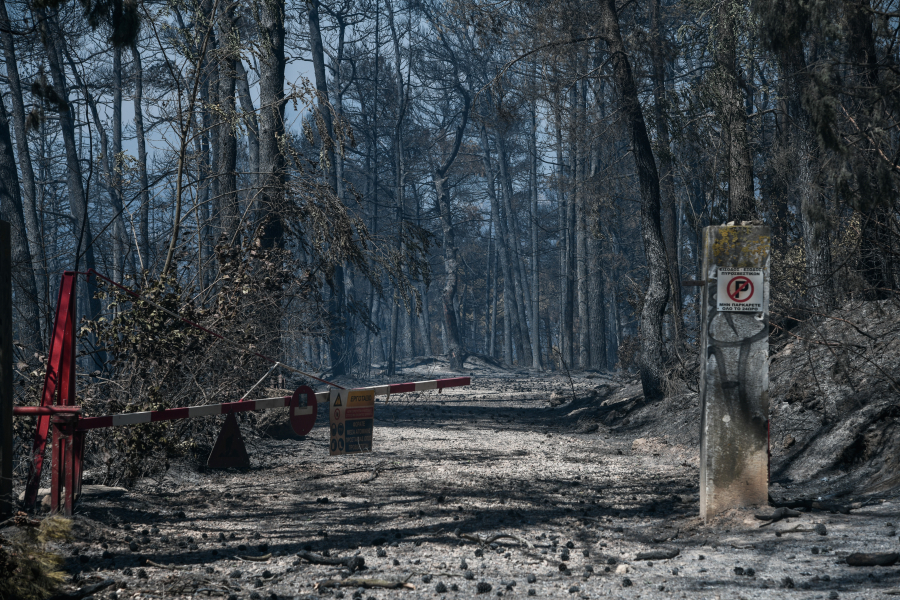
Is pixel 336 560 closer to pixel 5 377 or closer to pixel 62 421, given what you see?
pixel 62 421

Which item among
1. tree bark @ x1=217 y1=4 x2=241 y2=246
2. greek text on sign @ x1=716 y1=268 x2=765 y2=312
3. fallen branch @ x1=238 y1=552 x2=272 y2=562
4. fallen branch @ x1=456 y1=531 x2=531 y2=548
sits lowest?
fallen branch @ x1=238 y1=552 x2=272 y2=562

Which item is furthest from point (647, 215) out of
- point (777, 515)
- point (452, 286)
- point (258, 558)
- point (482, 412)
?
point (452, 286)

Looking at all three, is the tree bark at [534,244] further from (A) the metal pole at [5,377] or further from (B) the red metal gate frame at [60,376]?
(A) the metal pole at [5,377]

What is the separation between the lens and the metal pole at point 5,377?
511cm

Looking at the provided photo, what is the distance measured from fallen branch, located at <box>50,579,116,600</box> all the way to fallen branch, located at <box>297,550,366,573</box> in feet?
4.15

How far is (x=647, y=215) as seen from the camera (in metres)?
14.0

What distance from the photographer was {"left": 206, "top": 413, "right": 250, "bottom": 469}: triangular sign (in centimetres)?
845

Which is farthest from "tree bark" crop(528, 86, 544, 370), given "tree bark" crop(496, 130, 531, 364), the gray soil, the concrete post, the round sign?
the concrete post

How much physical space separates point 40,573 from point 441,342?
6743 cm

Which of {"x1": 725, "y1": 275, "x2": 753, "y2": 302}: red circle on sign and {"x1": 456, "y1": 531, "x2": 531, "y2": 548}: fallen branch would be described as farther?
{"x1": 725, "y1": 275, "x2": 753, "y2": 302}: red circle on sign

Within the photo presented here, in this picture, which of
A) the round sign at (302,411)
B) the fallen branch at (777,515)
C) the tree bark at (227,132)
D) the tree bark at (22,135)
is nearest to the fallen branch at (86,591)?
the round sign at (302,411)

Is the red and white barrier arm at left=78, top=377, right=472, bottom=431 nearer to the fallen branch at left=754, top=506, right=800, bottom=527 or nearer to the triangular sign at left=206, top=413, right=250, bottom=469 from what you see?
the triangular sign at left=206, top=413, right=250, bottom=469

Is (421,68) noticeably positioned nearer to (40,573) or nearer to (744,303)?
(744,303)

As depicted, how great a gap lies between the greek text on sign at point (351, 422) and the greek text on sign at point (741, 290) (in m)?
4.10
